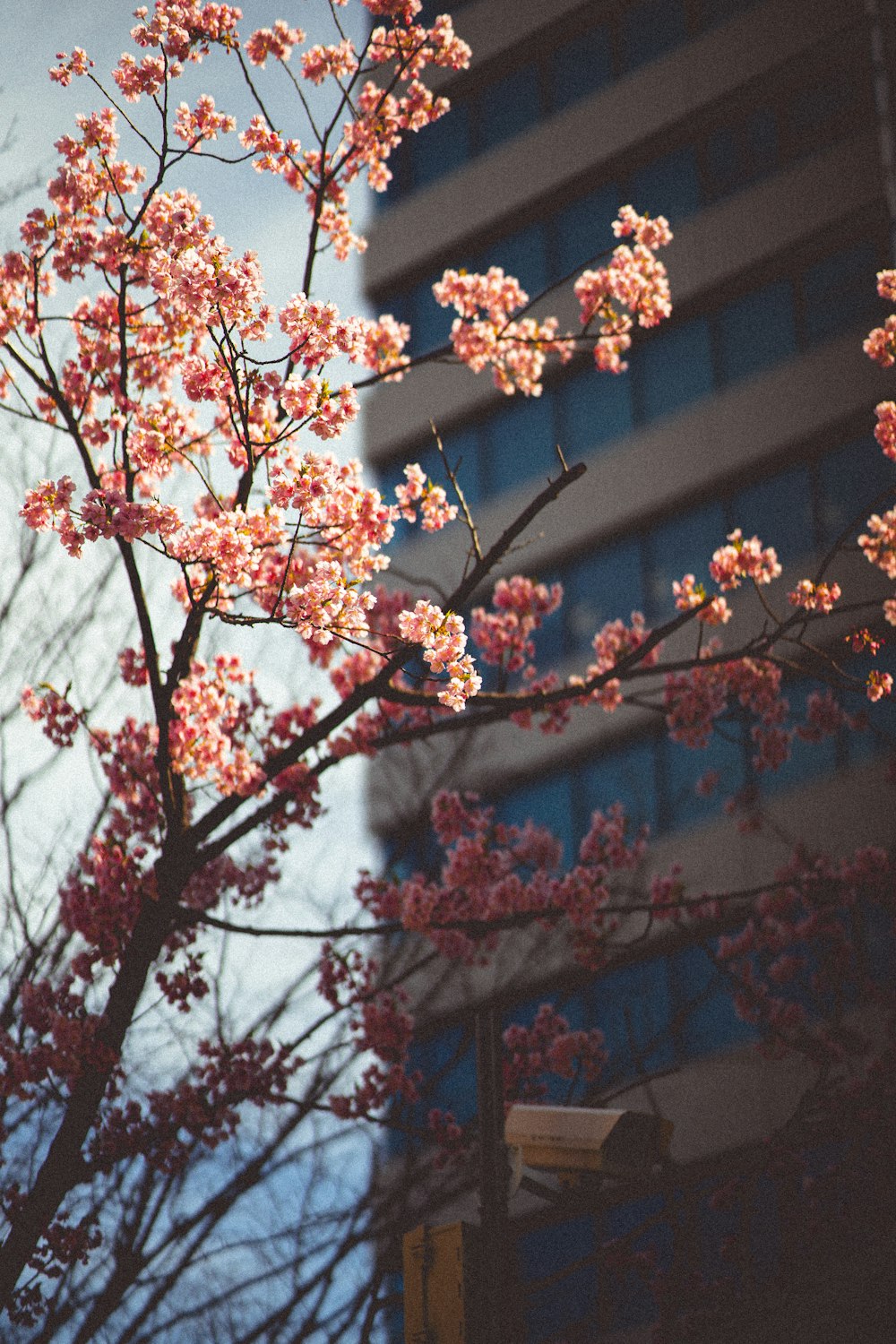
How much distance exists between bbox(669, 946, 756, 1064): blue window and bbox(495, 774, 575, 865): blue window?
3.05 m

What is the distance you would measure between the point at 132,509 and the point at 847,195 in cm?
1802

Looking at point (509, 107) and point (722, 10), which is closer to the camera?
point (722, 10)

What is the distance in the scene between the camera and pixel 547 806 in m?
24.1

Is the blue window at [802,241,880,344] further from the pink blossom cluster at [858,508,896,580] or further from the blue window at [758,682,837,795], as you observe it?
the pink blossom cluster at [858,508,896,580]

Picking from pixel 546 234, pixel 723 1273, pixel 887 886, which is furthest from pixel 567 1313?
pixel 546 234

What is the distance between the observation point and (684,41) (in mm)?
24719

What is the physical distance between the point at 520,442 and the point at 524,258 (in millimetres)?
3626

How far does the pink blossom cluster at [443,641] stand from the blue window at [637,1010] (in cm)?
1457

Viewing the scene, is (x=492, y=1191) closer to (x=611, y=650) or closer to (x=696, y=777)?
(x=611, y=650)

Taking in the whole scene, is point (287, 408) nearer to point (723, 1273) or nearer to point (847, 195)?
point (723, 1273)

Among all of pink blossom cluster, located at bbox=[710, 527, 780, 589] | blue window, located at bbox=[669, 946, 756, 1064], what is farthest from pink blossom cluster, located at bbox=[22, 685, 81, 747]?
blue window, located at bbox=[669, 946, 756, 1064]

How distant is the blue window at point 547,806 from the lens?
23.6 metres

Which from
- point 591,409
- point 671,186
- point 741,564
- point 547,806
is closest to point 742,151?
point 671,186

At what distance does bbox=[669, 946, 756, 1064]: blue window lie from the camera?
20.0 m
